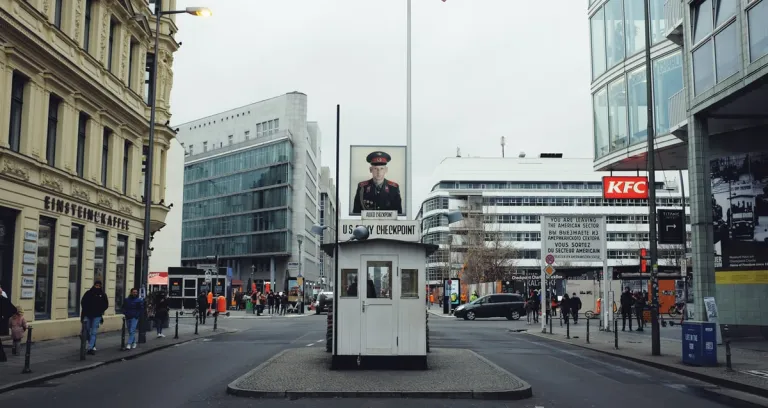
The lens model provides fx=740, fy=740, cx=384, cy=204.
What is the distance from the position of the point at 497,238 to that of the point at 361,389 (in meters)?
70.4

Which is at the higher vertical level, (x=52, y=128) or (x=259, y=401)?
(x=52, y=128)

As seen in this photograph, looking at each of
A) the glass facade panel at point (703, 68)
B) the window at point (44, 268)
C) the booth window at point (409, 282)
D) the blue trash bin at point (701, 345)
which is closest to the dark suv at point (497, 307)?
the glass facade panel at point (703, 68)

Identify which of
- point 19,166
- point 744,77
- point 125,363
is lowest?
point 125,363

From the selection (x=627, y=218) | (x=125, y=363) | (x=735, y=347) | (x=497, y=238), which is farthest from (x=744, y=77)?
(x=627, y=218)

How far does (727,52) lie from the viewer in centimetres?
2203

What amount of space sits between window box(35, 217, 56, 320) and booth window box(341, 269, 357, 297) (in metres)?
12.3

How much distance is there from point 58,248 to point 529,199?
3771 inches

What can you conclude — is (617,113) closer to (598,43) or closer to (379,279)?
(598,43)

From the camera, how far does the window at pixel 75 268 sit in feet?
84.3

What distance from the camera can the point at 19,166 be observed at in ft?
70.3

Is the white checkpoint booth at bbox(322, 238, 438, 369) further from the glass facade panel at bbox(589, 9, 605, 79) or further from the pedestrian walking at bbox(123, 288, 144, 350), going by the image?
the glass facade panel at bbox(589, 9, 605, 79)

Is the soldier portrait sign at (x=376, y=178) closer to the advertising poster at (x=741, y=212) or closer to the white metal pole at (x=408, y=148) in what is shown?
the white metal pole at (x=408, y=148)

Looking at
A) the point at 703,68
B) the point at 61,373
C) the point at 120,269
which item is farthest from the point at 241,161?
the point at 61,373

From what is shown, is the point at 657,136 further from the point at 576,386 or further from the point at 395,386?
the point at 395,386
